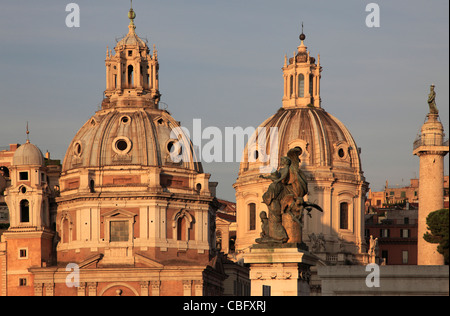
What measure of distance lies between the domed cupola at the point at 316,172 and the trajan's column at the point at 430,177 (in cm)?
A: 2850

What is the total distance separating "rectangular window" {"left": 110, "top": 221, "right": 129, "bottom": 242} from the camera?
111750mm

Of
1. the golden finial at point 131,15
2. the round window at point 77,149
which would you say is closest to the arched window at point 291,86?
the golden finial at point 131,15

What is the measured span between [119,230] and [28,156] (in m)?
10.2

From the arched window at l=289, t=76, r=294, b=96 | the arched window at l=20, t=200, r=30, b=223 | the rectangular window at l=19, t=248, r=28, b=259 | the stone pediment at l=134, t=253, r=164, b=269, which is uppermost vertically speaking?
the arched window at l=289, t=76, r=294, b=96

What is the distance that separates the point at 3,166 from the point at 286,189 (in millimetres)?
83412

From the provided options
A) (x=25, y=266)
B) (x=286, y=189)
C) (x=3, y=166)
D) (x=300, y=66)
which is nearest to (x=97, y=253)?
(x=25, y=266)

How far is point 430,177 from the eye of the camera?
94.4 meters

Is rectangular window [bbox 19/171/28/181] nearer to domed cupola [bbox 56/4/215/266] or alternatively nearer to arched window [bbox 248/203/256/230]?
domed cupola [bbox 56/4/215/266]

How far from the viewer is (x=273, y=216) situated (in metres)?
43.7

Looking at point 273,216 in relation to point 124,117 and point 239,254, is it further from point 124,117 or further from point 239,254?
point 239,254

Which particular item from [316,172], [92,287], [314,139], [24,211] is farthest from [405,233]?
[24,211]

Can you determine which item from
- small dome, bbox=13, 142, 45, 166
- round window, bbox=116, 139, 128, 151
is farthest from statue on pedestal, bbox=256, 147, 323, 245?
small dome, bbox=13, 142, 45, 166

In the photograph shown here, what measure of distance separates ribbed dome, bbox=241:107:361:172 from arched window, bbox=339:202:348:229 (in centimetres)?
376

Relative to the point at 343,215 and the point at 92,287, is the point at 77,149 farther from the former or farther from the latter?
the point at 343,215
